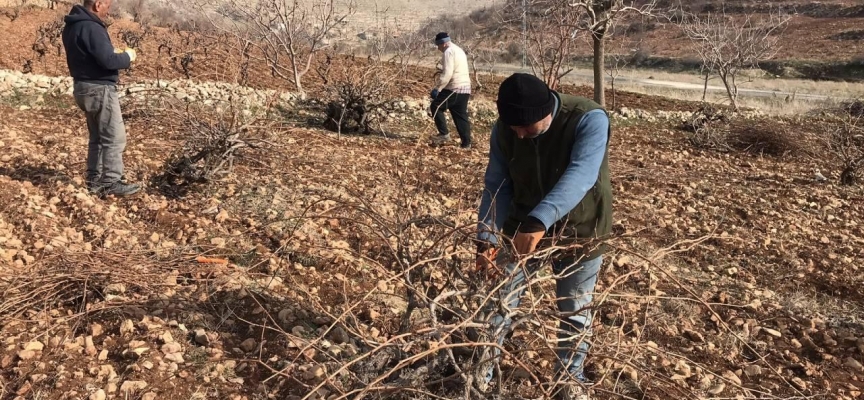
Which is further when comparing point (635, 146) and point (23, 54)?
point (23, 54)

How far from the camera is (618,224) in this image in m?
4.90

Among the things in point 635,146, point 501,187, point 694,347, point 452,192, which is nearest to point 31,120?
point 452,192

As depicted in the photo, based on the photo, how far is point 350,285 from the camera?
11.1 ft

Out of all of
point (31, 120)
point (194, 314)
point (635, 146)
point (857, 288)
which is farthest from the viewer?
point (635, 146)

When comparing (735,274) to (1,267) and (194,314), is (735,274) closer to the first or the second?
(194,314)

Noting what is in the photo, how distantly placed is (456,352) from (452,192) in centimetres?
313

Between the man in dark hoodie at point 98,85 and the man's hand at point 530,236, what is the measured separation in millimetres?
3090

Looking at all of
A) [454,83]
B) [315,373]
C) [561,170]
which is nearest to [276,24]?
[454,83]

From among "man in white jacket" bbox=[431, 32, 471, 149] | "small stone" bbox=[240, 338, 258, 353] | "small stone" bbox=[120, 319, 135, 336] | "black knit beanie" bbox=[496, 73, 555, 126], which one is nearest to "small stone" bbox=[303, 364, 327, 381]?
"small stone" bbox=[240, 338, 258, 353]

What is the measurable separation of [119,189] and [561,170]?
3.21 metres

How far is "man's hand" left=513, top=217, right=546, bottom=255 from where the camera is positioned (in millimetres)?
1948

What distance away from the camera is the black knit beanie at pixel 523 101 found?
6.57 ft

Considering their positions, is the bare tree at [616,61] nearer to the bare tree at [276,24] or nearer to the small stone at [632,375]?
the bare tree at [276,24]

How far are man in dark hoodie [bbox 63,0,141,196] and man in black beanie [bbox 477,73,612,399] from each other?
108 inches
